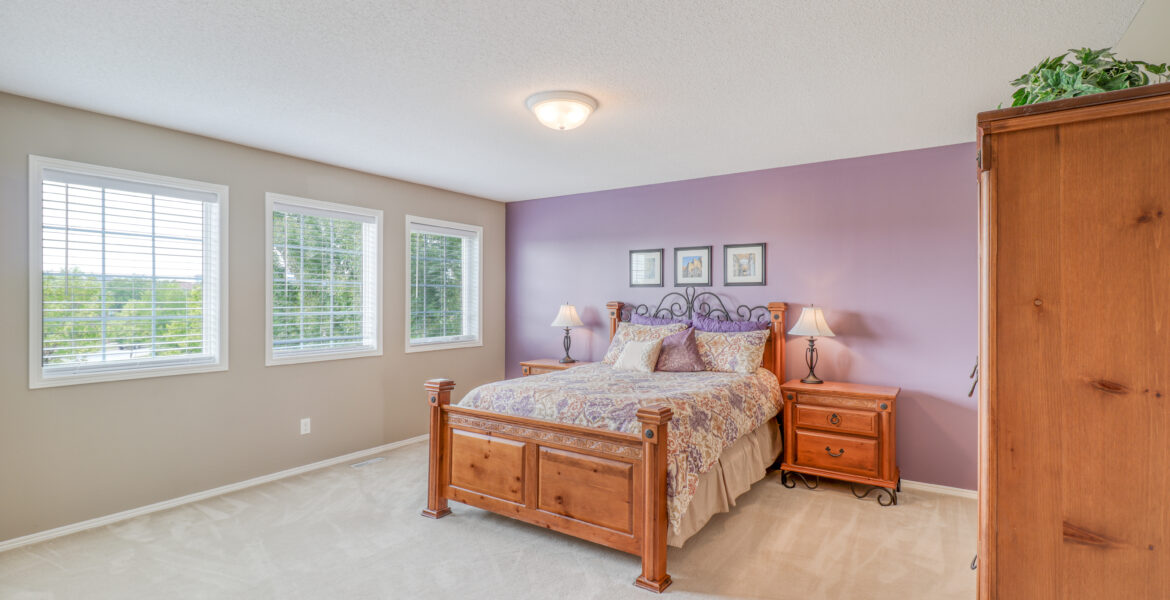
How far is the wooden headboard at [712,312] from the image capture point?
4.24 meters

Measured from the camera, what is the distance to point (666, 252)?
4.93m

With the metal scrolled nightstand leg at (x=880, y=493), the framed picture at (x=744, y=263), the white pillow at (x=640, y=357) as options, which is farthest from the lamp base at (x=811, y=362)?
the white pillow at (x=640, y=357)

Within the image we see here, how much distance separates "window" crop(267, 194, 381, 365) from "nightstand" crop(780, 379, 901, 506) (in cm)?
340

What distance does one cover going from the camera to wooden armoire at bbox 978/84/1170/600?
3.03ft

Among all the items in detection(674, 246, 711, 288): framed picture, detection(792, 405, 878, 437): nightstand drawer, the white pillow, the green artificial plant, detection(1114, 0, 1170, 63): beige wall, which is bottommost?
detection(792, 405, 878, 437): nightstand drawer

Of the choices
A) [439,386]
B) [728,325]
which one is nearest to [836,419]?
[728,325]

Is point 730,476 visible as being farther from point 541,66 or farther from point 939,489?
point 541,66

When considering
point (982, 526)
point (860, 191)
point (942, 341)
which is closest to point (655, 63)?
point (982, 526)

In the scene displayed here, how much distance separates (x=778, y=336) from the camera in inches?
167

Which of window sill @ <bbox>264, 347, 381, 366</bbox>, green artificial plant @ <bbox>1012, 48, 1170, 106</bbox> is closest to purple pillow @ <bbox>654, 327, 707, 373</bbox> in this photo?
window sill @ <bbox>264, 347, 381, 366</bbox>

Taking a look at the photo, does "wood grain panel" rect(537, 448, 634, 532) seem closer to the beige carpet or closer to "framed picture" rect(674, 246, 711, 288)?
the beige carpet

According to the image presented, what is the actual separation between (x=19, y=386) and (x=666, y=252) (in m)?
4.35

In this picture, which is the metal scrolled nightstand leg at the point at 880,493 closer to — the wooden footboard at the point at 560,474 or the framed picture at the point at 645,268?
the wooden footboard at the point at 560,474

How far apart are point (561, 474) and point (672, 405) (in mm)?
676
